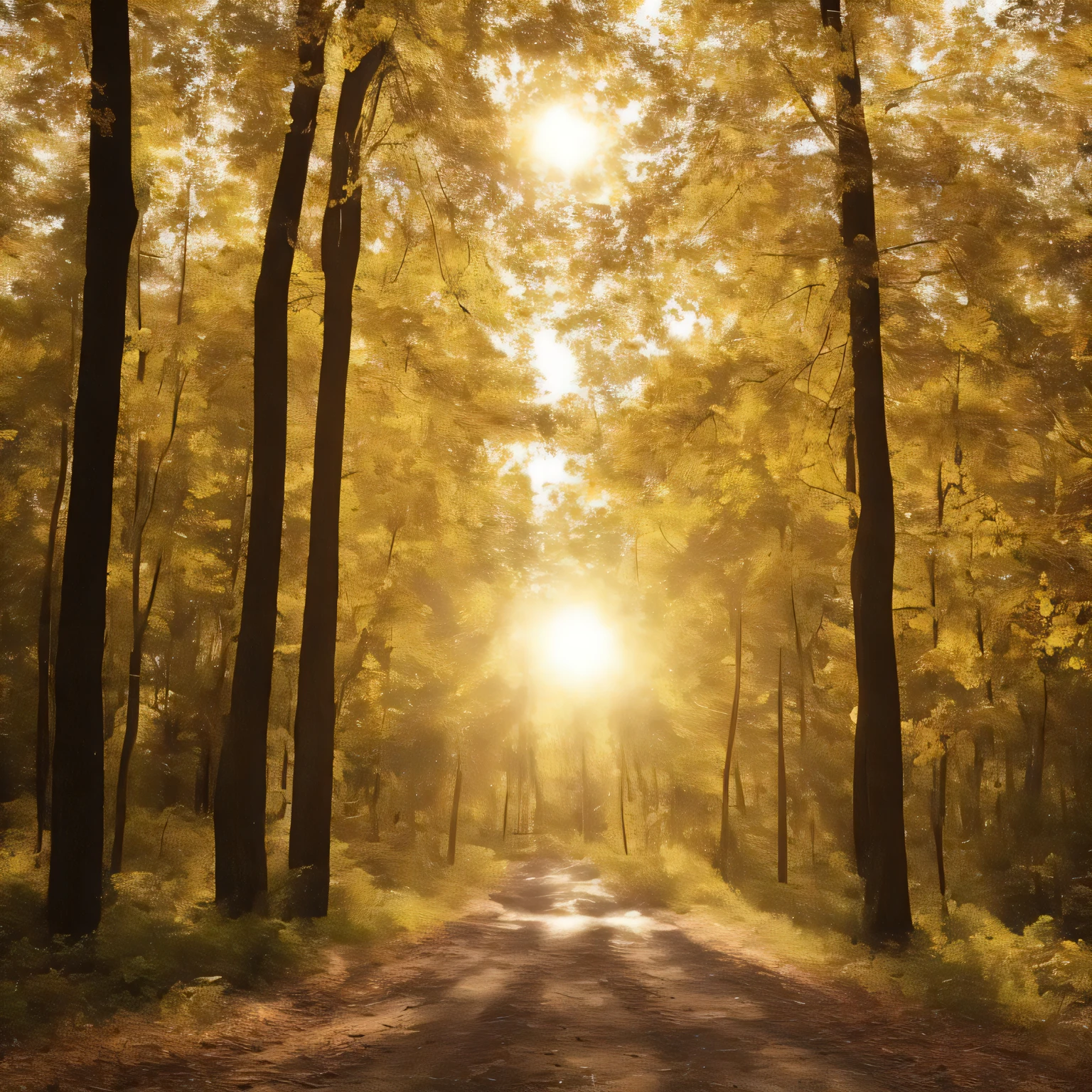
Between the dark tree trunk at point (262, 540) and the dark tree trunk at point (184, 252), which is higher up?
the dark tree trunk at point (184, 252)

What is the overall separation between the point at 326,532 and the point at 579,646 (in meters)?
21.3

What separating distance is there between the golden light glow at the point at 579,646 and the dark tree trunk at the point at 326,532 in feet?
58.1

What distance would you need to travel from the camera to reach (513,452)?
59.7ft

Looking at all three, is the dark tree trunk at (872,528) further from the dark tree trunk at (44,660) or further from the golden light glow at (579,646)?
the golden light glow at (579,646)

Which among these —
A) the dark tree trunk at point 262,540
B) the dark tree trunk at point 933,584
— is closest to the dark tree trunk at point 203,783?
the dark tree trunk at point 262,540

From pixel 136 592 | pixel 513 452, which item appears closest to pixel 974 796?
pixel 513 452

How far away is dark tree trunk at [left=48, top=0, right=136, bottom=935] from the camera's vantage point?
8477 mm

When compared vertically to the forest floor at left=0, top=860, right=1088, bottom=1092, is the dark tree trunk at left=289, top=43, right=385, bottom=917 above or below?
above

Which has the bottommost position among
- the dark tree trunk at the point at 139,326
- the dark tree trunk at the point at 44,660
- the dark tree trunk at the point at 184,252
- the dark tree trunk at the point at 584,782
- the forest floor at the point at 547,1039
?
the dark tree trunk at the point at 584,782

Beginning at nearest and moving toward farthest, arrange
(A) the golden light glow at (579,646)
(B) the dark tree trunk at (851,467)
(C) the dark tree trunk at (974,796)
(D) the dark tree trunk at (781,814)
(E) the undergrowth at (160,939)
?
(E) the undergrowth at (160,939) → (B) the dark tree trunk at (851,467) → (D) the dark tree trunk at (781,814) → (C) the dark tree trunk at (974,796) → (A) the golden light glow at (579,646)

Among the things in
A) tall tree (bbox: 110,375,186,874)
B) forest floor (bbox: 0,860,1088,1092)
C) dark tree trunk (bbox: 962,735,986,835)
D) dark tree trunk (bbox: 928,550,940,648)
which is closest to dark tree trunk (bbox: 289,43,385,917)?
forest floor (bbox: 0,860,1088,1092)

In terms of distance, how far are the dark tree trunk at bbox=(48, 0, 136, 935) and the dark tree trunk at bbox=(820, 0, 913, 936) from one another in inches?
329

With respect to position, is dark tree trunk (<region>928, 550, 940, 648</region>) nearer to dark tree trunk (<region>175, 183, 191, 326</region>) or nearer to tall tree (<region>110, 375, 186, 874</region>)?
tall tree (<region>110, 375, 186, 874</region>)

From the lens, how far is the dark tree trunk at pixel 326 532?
12.8m
